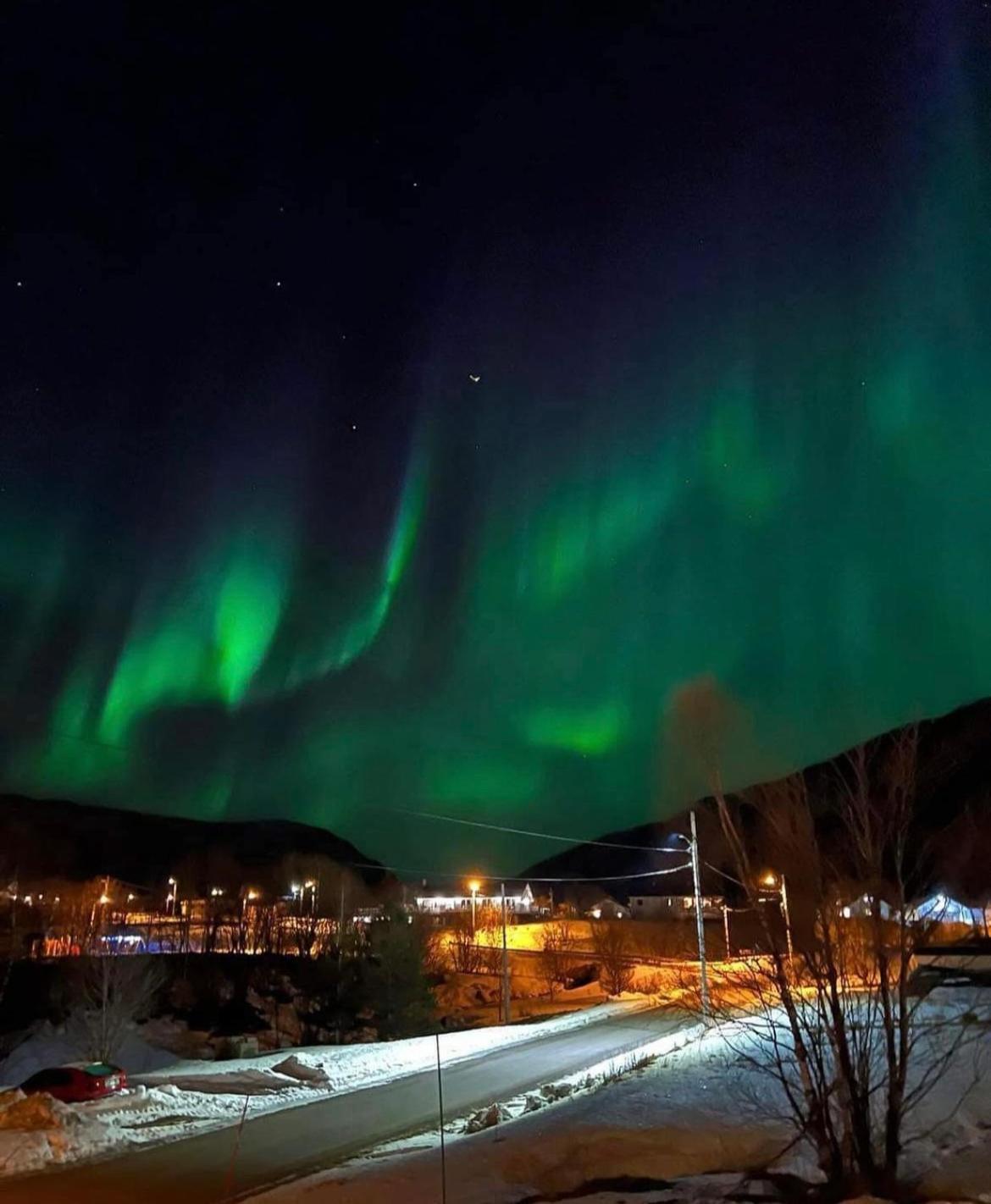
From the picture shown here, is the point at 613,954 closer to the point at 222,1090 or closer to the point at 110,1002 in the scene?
the point at 110,1002

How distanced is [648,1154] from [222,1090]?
44.9 ft

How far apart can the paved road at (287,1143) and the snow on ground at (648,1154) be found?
1.20 meters

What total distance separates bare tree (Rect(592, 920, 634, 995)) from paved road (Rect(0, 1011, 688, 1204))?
36.2 metres

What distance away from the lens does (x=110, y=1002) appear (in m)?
51.6

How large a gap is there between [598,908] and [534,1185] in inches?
4988

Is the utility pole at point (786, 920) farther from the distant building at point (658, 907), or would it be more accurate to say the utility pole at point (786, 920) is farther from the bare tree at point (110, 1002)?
the distant building at point (658, 907)

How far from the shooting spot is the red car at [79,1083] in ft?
82.4

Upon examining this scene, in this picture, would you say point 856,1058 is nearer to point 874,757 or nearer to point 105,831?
point 874,757

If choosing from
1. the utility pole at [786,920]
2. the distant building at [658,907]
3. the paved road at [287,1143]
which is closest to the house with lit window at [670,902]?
the distant building at [658,907]

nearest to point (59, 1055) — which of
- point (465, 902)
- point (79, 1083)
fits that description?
point (79, 1083)

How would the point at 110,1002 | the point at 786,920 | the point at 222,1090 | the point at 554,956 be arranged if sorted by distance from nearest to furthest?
the point at 786,920 → the point at 222,1090 → the point at 110,1002 → the point at 554,956

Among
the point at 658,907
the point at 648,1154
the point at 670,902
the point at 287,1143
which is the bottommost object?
the point at 287,1143

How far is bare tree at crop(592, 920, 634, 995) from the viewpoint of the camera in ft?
220

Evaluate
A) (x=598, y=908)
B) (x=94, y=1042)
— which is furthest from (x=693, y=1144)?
(x=598, y=908)
